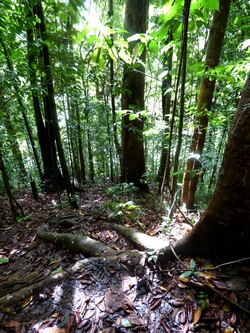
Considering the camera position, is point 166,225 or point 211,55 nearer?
point 166,225

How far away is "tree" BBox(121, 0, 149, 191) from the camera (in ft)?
15.9

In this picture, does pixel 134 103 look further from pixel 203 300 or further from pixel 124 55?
pixel 203 300

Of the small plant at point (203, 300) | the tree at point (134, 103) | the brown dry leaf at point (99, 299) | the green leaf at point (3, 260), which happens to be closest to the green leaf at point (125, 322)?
the brown dry leaf at point (99, 299)

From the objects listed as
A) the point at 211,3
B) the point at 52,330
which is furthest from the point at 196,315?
the point at 211,3

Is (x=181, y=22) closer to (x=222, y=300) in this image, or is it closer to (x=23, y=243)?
(x=222, y=300)

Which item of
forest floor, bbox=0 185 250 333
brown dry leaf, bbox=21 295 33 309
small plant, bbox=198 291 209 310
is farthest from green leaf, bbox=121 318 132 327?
brown dry leaf, bbox=21 295 33 309

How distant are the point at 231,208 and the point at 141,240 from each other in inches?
49.2

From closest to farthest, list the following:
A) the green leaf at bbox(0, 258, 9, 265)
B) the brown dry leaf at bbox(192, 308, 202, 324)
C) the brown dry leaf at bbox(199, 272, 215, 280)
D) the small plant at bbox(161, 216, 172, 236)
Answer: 1. the brown dry leaf at bbox(192, 308, 202, 324)
2. the brown dry leaf at bbox(199, 272, 215, 280)
3. the small plant at bbox(161, 216, 172, 236)
4. the green leaf at bbox(0, 258, 9, 265)

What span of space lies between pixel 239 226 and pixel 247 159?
0.65 meters

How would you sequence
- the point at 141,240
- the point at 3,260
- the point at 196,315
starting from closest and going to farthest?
the point at 196,315, the point at 141,240, the point at 3,260

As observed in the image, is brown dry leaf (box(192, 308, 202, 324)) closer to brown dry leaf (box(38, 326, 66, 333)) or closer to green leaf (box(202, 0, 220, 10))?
brown dry leaf (box(38, 326, 66, 333))

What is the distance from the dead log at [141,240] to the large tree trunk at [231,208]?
0.98ft

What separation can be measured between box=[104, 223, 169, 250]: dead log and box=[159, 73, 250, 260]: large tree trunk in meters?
0.30

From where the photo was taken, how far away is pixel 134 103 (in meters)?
5.59
